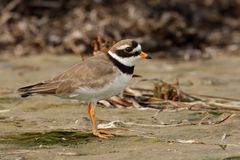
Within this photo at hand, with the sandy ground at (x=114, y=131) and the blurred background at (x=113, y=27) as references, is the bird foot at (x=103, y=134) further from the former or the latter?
the blurred background at (x=113, y=27)

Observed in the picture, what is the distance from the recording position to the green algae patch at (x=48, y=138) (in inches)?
223

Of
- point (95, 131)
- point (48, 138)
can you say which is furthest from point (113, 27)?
Answer: point (48, 138)

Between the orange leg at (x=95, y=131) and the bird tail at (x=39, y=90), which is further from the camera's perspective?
the bird tail at (x=39, y=90)

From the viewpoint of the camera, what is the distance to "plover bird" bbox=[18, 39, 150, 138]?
240 inches

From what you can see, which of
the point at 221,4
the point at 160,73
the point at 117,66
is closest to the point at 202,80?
the point at 160,73

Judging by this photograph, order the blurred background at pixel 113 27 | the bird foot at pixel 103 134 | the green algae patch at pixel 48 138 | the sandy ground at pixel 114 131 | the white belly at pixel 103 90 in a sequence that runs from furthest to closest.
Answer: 1. the blurred background at pixel 113 27
2. the white belly at pixel 103 90
3. the bird foot at pixel 103 134
4. the green algae patch at pixel 48 138
5. the sandy ground at pixel 114 131

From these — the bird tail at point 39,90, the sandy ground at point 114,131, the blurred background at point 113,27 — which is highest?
the bird tail at point 39,90

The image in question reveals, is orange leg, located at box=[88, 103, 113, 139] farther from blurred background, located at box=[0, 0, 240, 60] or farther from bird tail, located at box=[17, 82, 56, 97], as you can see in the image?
blurred background, located at box=[0, 0, 240, 60]

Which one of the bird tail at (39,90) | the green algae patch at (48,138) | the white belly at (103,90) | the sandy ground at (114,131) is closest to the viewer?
the sandy ground at (114,131)

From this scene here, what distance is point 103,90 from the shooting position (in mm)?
6059

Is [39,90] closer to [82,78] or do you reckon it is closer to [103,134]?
[82,78]

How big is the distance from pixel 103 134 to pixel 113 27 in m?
5.95

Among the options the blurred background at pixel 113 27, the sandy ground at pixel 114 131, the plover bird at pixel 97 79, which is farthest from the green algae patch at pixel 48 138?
the blurred background at pixel 113 27

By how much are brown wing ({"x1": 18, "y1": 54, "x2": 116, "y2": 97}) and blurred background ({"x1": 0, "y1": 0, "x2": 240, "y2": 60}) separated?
4.90 metres
